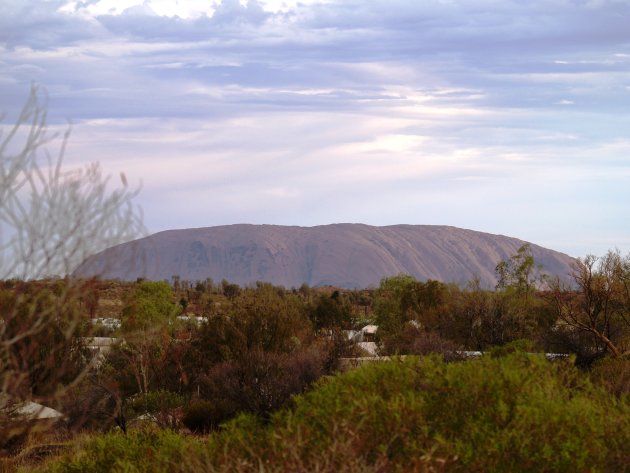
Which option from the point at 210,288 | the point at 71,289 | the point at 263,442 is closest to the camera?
the point at 71,289

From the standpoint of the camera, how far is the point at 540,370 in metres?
12.0

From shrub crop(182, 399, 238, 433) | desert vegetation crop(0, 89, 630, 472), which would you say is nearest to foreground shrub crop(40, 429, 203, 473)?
desert vegetation crop(0, 89, 630, 472)

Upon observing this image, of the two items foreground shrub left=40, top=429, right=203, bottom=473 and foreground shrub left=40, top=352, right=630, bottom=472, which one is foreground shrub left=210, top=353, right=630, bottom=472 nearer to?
foreground shrub left=40, top=352, right=630, bottom=472

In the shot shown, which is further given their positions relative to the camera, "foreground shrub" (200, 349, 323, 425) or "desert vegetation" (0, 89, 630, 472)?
"foreground shrub" (200, 349, 323, 425)

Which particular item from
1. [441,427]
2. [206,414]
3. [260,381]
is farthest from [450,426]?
[260,381]

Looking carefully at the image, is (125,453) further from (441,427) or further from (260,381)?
(260,381)

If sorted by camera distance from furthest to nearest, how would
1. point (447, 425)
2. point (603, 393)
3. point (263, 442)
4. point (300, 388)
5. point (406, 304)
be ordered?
point (406, 304), point (300, 388), point (603, 393), point (263, 442), point (447, 425)

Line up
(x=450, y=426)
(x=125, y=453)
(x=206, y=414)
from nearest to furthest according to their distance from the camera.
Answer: (x=450, y=426)
(x=125, y=453)
(x=206, y=414)

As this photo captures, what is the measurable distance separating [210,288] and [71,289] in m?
81.7

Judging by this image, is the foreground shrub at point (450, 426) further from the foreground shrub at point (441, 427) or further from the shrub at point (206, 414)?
the shrub at point (206, 414)

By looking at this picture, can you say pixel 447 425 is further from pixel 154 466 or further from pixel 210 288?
pixel 210 288

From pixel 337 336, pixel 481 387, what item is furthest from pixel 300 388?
pixel 481 387

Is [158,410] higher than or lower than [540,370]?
lower

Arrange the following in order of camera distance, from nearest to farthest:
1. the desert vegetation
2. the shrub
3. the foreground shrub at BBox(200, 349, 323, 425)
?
the desert vegetation
the shrub
the foreground shrub at BBox(200, 349, 323, 425)
